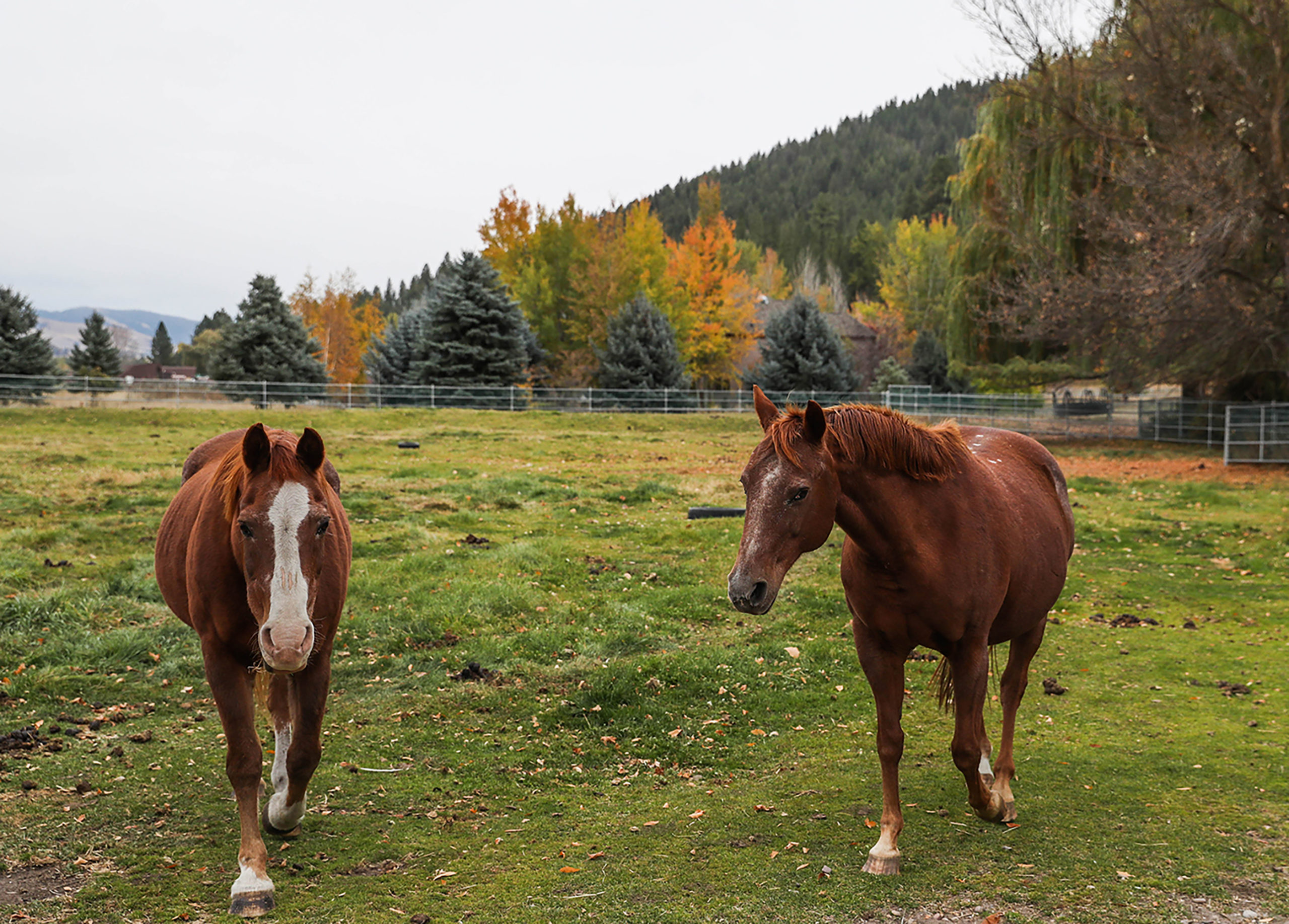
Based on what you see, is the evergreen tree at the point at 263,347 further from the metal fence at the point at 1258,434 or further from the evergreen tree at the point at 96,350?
the metal fence at the point at 1258,434

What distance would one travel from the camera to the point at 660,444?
979 inches

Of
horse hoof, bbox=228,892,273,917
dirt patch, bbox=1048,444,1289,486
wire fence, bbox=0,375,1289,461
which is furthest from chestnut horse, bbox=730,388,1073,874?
wire fence, bbox=0,375,1289,461

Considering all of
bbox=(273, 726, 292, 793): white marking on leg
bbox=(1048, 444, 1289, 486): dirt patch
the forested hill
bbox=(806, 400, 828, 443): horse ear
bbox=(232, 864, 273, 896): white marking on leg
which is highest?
the forested hill

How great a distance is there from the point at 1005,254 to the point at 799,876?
1061 inches

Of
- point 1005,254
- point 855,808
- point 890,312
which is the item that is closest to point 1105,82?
point 1005,254

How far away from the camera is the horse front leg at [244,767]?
370cm

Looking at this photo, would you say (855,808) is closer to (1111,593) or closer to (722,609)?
(722,609)

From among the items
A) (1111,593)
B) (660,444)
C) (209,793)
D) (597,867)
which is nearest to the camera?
(597,867)

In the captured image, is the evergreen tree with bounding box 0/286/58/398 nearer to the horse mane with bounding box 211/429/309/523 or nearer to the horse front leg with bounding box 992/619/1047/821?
the horse mane with bounding box 211/429/309/523

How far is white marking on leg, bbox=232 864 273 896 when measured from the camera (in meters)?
3.70

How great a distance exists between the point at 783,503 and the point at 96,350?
5215 cm

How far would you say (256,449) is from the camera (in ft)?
11.9

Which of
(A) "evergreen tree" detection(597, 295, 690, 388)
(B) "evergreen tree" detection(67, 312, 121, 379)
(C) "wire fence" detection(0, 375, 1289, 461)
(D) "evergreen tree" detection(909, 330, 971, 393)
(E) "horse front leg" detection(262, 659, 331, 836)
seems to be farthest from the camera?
(B) "evergreen tree" detection(67, 312, 121, 379)

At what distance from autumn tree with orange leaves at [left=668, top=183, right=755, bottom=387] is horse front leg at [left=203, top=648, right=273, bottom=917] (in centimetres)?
3886
